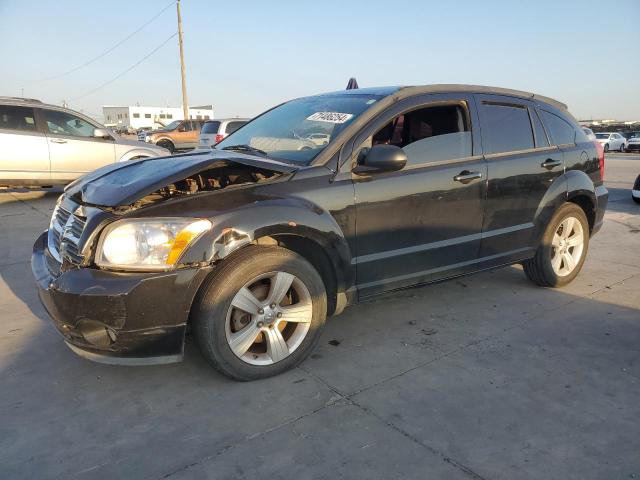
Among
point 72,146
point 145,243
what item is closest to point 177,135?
point 72,146

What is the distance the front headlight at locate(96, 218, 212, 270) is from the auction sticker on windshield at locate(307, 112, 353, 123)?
1.37 meters

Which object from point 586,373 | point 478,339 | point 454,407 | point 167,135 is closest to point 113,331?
point 454,407

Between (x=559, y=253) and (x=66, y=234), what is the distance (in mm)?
3967

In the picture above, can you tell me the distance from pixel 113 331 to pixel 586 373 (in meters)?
2.72

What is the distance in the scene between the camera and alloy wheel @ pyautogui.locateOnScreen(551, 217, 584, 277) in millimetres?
4488

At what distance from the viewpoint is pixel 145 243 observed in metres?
2.57

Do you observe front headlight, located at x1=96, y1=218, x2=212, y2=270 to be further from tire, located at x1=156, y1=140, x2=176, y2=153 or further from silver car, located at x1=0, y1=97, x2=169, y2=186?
tire, located at x1=156, y1=140, x2=176, y2=153

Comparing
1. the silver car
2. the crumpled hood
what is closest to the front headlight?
the crumpled hood

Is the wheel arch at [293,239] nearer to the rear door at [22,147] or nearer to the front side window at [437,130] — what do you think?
the front side window at [437,130]

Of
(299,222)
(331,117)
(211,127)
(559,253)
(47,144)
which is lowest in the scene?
(559,253)

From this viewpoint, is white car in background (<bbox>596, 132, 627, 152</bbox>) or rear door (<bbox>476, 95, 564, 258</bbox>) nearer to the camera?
rear door (<bbox>476, 95, 564, 258</bbox>)

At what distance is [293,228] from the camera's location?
2893 millimetres

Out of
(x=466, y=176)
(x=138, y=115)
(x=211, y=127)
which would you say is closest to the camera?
(x=466, y=176)

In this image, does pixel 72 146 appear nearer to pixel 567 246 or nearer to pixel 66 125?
pixel 66 125
